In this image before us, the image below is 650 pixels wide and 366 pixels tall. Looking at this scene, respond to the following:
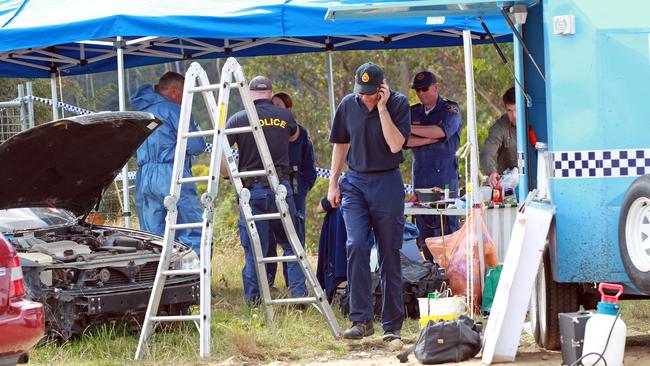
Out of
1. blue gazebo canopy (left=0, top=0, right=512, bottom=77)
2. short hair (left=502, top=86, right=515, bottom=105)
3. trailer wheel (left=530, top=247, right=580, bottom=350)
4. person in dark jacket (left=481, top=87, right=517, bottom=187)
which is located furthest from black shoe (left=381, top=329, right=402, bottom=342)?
short hair (left=502, top=86, right=515, bottom=105)

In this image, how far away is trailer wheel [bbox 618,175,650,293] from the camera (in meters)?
6.96

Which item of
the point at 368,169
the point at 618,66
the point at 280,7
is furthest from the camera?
the point at 280,7

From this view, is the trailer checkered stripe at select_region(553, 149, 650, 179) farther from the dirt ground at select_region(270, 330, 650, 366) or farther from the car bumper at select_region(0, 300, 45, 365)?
the car bumper at select_region(0, 300, 45, 365)

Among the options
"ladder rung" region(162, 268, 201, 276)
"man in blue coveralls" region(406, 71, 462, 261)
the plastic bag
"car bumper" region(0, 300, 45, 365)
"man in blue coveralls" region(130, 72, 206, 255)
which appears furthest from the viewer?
"man in blue coveralls" region(406, 71, 462, 261)

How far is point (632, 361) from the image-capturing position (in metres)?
7.52

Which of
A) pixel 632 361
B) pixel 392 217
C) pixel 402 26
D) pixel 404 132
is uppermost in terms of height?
pixel 402 26

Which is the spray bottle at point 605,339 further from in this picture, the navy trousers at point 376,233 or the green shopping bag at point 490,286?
the green shopping bag at point 490,286

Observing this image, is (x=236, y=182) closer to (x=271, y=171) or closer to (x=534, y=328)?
(x=271, y=171)

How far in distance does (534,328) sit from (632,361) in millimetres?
1106

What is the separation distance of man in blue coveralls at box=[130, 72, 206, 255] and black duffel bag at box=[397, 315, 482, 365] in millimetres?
4317

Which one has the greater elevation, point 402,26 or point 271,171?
point 402,26

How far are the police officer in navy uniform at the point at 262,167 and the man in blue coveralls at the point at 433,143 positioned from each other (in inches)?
61.4

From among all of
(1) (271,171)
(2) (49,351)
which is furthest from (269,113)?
(2) (49,351)

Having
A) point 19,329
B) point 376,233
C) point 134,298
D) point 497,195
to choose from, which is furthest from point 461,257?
point 19,329
